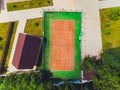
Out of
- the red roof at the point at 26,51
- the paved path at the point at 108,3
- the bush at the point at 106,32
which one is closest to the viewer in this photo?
the red roof at the point at 26,51

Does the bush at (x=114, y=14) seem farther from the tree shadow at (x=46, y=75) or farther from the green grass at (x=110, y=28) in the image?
the tree shadow at (x=46, y=75)

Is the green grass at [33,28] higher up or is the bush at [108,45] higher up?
the green grass at [33,28]

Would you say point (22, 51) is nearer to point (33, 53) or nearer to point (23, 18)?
point (33, 53)

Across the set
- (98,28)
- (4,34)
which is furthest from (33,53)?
(98,28)

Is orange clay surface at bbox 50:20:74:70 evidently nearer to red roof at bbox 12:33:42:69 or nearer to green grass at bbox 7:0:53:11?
Result: red roof at bbox 12:33:42:69

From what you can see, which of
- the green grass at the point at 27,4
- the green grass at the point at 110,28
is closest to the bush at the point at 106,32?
the green grass at the point at 110,28

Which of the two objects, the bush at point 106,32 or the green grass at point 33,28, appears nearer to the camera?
the bush at point 106,32

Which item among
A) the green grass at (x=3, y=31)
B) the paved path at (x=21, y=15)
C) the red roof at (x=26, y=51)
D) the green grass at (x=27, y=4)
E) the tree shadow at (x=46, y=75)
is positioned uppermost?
the green grass at (x=27, y=4)
